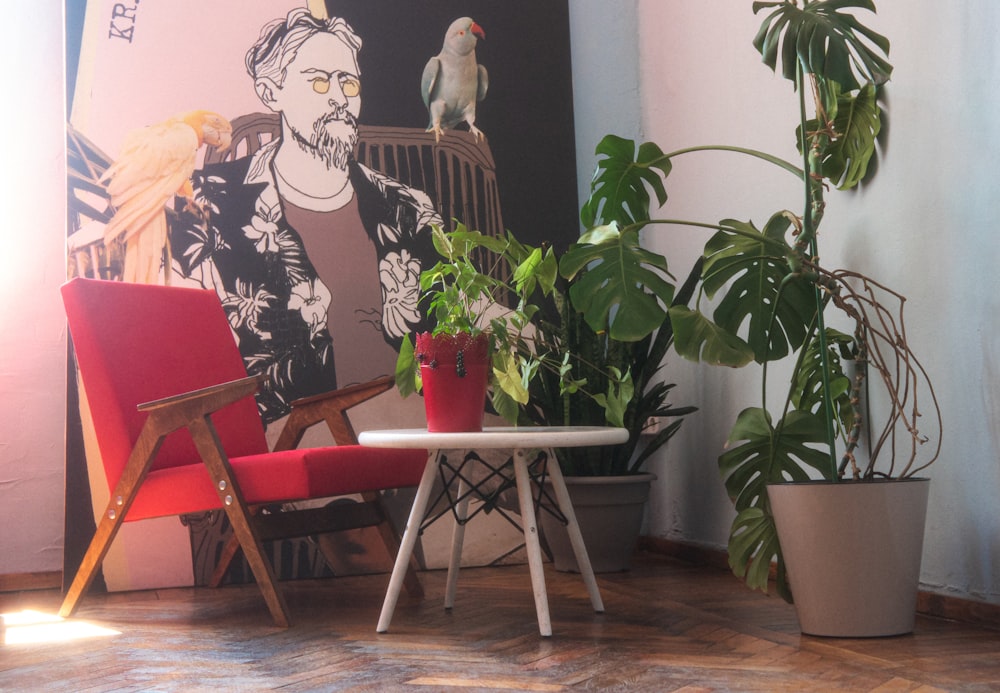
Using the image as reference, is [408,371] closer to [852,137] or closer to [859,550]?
[859,550]

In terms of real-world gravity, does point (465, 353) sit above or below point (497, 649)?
above

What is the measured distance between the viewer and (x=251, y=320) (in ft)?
11.8

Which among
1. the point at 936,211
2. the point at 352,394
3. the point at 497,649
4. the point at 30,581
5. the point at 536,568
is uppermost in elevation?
the point at 936,211

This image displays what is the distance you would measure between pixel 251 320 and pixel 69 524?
0.92m

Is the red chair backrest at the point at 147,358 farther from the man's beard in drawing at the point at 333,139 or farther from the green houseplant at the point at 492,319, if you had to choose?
the green houseplant at the point at 492,319

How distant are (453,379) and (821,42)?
1.14 m

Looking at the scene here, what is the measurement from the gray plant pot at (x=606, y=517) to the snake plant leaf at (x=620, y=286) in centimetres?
99

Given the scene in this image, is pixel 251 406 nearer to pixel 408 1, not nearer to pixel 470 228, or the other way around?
pixel 470 228

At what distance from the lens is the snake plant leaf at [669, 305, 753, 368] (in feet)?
7.52

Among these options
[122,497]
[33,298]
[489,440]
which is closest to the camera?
[489,440]

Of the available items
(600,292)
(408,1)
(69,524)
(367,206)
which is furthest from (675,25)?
(69,524)

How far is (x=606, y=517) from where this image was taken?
3.44 meters

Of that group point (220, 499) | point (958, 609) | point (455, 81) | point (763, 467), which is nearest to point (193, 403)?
point (220, 499)

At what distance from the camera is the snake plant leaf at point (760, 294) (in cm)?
249
